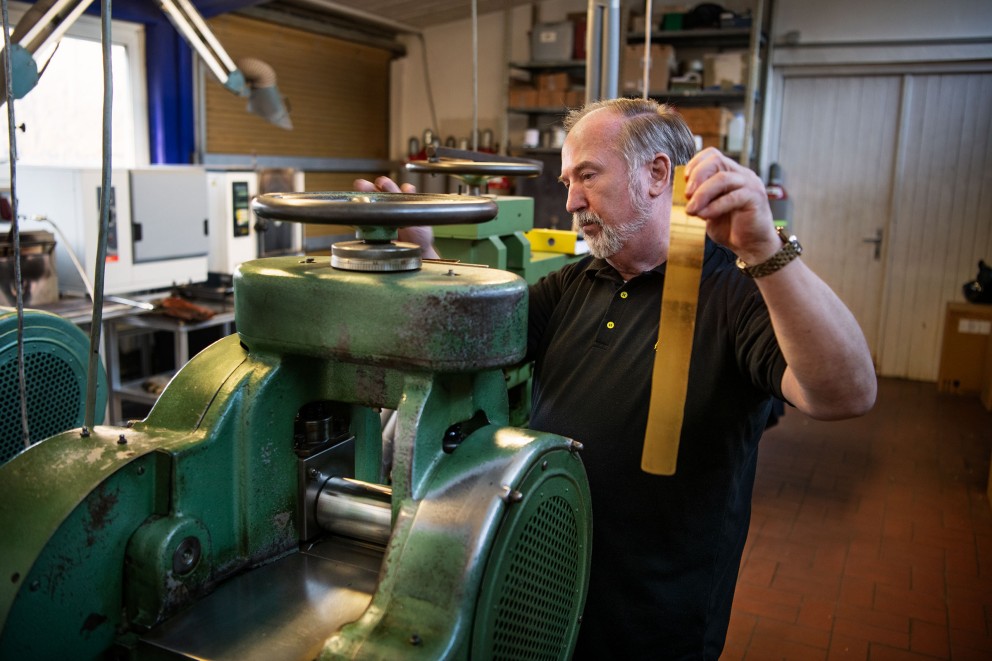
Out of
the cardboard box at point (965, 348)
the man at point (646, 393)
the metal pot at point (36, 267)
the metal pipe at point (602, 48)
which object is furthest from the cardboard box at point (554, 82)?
the man at point (646, 393)

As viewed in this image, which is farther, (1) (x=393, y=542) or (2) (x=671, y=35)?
(2) (x=671, y=35)

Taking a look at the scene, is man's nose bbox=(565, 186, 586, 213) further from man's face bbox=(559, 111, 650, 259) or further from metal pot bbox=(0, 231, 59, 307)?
metal pot bbox=(0, 231, 59, 307)

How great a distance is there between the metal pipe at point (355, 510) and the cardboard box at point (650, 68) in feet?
19.4

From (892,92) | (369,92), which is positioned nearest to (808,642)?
(892,92)

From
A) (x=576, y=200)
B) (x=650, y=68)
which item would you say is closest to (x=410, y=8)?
(x=650, y=68)

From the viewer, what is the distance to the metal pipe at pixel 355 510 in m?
1.04

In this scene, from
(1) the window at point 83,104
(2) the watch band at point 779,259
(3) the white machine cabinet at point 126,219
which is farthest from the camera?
(1) the window at point 83,104

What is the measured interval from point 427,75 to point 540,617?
775 cm

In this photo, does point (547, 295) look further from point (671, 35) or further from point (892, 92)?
point (892, 92)

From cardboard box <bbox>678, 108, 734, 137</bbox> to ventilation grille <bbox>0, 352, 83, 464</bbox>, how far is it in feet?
18.3

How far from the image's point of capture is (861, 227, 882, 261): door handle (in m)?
6.75

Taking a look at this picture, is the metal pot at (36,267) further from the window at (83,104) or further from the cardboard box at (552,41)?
the cardboard box at (552,41)

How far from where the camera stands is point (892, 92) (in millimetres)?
6547

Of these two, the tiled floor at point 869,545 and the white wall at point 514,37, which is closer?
the tiled floor at point 869,545
